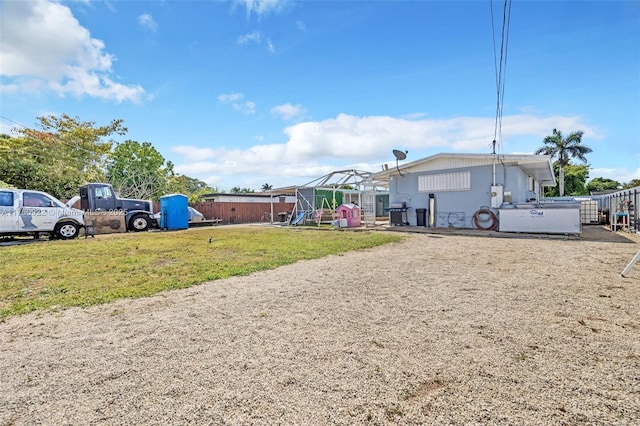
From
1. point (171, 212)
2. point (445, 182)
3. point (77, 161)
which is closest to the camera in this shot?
point (445, 182)

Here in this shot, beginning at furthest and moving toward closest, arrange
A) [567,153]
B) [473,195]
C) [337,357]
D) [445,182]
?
1. [567,153]
2. [445,182]
3. [473,195]
4. [337,357]

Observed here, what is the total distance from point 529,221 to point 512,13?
817 centimetres

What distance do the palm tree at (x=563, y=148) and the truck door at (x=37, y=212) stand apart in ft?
135

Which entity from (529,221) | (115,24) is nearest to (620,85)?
(529,221)

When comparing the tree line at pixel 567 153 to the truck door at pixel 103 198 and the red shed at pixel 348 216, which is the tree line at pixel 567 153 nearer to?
the red shed at pixel 348 216

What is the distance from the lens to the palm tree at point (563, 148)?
109ft

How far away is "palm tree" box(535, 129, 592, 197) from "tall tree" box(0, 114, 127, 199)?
43510 millimetres

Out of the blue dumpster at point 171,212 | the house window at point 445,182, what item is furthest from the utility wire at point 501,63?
the blue dumpster at point 171,212

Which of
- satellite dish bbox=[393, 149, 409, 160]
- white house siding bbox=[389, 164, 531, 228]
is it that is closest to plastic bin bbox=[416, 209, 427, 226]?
white house siding bbox=[389, 164, 531, 228]

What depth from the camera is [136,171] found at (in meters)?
27.0

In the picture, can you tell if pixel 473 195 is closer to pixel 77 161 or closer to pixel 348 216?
pixel 348 216

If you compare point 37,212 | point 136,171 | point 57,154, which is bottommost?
point 37,212

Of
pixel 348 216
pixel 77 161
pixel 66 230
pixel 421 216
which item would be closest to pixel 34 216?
pixel 66 230

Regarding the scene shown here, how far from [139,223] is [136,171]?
1276 cm
